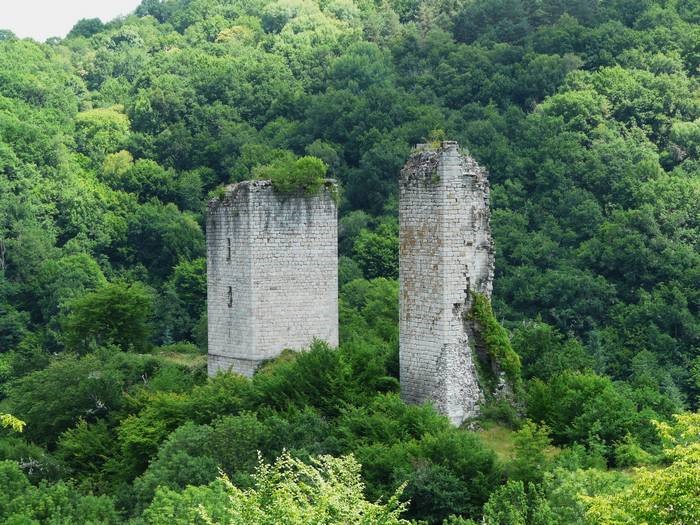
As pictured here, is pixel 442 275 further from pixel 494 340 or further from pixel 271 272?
pixel 271 272

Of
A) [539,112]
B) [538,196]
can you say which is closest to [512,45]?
[539,112]

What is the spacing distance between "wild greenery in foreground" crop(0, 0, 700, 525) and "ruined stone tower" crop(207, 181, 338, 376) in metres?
0.73

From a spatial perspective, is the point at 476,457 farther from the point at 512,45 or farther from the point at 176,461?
the point at 512,45

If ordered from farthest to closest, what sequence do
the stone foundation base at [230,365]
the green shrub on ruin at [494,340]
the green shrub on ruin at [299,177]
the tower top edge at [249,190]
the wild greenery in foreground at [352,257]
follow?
the green shrub on ruin at [299,177]
the tower top edge at [249,190]
the stone foundation base at [230,365]
the green shrub on ruin at [494,340]
the wild greenery in foreground at [352,257]

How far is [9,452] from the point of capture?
33.2m

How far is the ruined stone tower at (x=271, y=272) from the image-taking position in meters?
33.7

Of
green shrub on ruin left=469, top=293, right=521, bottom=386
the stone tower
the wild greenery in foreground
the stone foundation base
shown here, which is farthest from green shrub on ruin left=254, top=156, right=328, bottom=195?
green shrub on ruin left=469, top=293, right=521, bottom=386

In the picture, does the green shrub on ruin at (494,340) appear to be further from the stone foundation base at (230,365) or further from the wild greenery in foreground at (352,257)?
the stone foundation base at (230,365)

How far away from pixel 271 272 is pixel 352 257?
76.3ft

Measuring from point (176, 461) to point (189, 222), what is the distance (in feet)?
118


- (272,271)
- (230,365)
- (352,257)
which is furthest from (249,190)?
(352,257)

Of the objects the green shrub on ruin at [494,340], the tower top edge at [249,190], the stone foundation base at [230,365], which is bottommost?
the stone foundation base at [230,365]

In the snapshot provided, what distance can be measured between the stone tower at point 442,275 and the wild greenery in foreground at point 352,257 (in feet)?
2.73

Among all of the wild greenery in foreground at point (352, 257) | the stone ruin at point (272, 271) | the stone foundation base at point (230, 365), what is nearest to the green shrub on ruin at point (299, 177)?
the wild greenery in foreground at point (352, 257)
